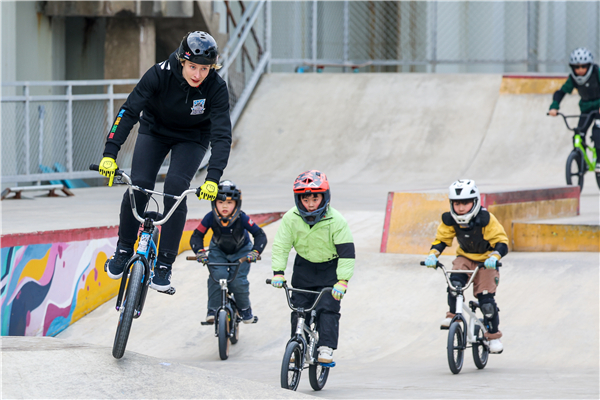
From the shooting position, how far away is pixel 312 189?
6.39 meters

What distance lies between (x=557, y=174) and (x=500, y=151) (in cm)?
154

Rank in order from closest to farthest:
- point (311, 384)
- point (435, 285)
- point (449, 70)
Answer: point (311, 384)
point (435, 285)
point (449, 70)

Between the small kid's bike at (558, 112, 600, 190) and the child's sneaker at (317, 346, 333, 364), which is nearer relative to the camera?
the child's sneaker at (317, 346, 333, 364)

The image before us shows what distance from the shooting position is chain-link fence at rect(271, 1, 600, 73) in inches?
854

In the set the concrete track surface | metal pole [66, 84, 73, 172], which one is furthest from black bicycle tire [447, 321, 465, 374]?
metal pole [66, 84, 73, 172]

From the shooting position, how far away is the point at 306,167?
1761 cm

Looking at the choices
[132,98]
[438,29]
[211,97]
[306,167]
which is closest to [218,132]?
[211,97]

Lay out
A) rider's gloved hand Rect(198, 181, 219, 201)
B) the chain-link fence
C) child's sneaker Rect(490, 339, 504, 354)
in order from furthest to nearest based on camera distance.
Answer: the chain-link fence < child's sneaker Rect(490, 339, 504, 354) < rider's gloved hand Rect(198, 181, 219, 201)

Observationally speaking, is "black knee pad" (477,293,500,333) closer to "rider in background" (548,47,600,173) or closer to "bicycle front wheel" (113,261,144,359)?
"bicycle front wheel" (113,261,144,359)

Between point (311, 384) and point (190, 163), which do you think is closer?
point (190, 163)

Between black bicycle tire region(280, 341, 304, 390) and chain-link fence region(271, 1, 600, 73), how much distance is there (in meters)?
15.7

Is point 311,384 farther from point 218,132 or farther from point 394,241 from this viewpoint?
point 394,241

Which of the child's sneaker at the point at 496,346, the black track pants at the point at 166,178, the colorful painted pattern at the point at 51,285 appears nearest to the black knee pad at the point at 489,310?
the child's sneaker at the point at 496,346

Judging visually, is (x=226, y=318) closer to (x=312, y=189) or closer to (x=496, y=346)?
(x=312, y=189)
